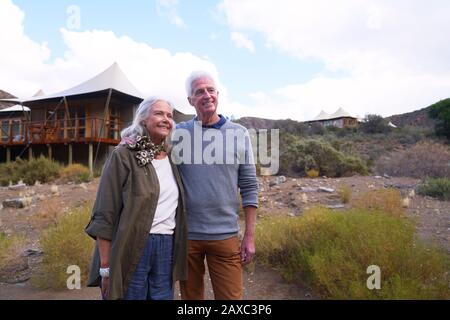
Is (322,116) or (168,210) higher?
(322,116)

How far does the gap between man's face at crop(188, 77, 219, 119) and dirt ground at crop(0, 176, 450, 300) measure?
213 cm

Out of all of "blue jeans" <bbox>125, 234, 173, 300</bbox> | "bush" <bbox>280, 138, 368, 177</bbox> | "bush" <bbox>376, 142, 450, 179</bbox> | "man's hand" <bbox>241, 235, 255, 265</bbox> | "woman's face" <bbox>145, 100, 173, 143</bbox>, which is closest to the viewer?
"blue jeans" <bbox>125, 234, 173, 300</bbox>

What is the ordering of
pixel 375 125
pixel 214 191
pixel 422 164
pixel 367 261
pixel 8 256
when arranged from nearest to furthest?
pixel 214 191, pixel 367 261, pixel 8 256, pixel 422 164, pixel 375 125

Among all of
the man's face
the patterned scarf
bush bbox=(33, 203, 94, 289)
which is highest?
the man's face

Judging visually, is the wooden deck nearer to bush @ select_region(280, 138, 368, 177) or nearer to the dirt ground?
the dirt ground

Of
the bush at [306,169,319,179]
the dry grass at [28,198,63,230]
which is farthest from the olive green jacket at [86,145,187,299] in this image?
the bush at [306,169,319,179]

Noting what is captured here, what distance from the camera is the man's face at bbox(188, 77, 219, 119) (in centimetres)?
235

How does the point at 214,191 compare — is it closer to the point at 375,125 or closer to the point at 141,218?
the point at 141,218

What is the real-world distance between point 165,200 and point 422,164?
35.4 ft

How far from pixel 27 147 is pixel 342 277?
17.2 m

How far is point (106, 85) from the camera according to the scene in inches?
620

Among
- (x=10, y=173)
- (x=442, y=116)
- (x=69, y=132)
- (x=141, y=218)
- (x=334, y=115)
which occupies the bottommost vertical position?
(x=10, y=173)

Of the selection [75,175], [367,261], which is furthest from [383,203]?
[75,175]
